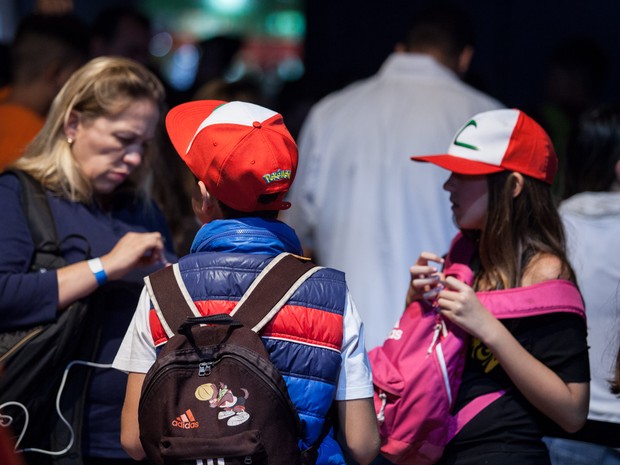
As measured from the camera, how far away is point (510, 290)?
243 centimetres

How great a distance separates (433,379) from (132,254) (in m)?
0.94

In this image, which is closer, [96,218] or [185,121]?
[185,121]

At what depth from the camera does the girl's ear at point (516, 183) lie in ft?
8.38

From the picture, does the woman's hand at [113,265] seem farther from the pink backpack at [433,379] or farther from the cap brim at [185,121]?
the pink backpack at [433,379]

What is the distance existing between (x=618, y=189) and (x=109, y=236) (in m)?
1.72

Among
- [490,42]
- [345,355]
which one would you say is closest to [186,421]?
[345,355]

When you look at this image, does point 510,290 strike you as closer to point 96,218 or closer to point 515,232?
point 515,232

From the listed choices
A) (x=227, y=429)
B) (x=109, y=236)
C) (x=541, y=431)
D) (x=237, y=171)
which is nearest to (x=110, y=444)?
(x=109, y=236)

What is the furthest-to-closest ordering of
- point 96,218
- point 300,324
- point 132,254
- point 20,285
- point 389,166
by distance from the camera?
point 389,166 < point 96,218 < point 132,254 < point 20,285 < point 300,324

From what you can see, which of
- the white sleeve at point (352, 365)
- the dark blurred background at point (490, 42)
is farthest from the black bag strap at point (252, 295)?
the dark blurred background at point (490, 42)

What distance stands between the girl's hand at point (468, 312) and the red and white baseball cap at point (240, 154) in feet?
1.76

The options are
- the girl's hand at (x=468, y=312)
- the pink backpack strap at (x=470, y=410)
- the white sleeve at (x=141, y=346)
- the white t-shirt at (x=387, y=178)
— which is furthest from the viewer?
the white t-shirt at (x=387, y=178)

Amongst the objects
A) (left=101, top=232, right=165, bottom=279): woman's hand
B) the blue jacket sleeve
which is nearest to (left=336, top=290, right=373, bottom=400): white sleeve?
(left=101, top=232, right=165, bottom=279): woman's hand

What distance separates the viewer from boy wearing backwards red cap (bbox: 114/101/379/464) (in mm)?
2008
